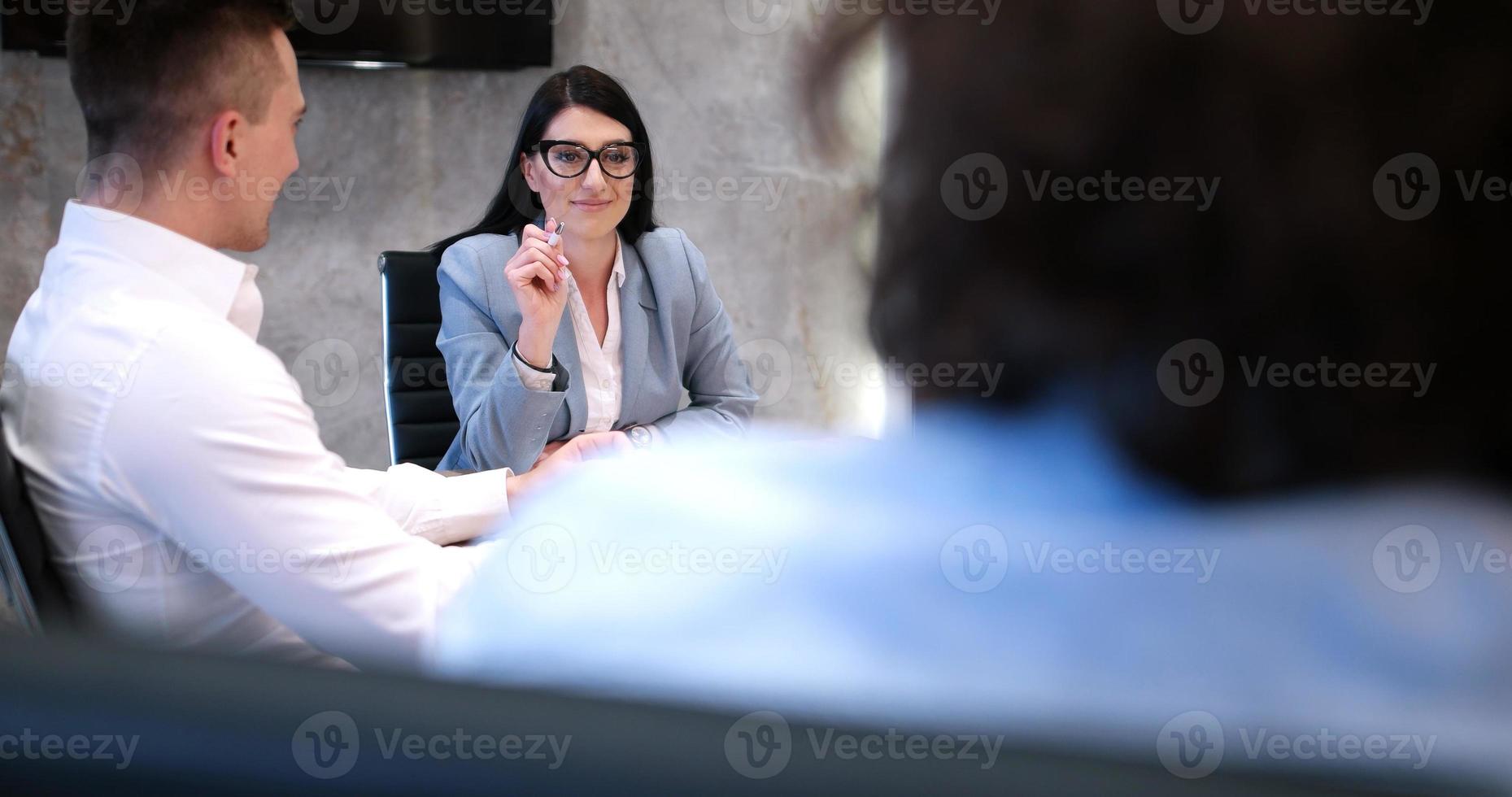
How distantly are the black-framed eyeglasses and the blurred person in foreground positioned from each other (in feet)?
5.62

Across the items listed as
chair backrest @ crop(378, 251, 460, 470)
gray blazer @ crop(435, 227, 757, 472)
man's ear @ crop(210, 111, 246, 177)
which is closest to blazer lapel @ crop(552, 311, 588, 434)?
gray blazer @ crop(435, 227, 757, 472)

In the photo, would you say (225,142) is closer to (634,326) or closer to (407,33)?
(634,326)

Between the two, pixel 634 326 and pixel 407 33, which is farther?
pixel 407 33

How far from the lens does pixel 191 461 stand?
0.72 metres

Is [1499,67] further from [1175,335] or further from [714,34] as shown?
[714,34]

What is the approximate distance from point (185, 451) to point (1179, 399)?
0.62 meters

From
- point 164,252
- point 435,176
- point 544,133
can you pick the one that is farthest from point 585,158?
point 435,176

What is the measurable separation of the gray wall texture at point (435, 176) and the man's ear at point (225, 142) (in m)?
2.52

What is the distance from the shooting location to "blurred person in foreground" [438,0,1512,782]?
27cm

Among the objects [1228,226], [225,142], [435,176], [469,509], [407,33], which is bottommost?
[469,509]

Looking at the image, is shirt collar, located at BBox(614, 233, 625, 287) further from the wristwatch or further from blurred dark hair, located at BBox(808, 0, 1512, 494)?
blurred dark hair, located at BBox(808, 0, 1512, 494)

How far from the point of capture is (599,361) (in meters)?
2.04

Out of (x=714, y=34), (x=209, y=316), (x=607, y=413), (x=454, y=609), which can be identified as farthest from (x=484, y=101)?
(x=454, y=609)

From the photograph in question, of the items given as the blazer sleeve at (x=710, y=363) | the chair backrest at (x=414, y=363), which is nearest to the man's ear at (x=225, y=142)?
the blazer sleeve at (x=710, y=363)
